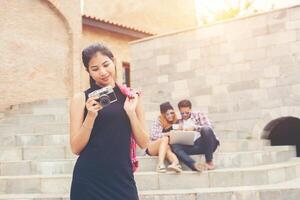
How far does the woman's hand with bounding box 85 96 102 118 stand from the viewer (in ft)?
7.78

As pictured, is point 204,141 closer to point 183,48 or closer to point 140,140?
point 140,140

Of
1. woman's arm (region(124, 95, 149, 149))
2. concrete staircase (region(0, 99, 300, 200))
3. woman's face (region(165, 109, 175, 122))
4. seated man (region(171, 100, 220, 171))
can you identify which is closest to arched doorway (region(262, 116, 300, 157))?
concrete staircase (region(0, 99, 300, 200))

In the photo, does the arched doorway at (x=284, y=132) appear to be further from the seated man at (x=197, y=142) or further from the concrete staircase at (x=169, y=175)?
the seated man at (x=197, y=142)

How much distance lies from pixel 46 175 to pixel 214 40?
21.6 feet

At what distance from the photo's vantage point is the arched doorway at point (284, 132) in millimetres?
10703

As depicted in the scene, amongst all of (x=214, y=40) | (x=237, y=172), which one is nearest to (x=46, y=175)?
(x=237, y=172)

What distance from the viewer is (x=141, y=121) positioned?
2.58 m

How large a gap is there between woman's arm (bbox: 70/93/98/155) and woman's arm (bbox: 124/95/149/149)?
21 centimetres

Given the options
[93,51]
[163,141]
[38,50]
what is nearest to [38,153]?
[163,141]

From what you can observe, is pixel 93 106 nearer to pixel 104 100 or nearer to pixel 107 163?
pixel 104 100

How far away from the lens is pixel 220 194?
18.3 feet

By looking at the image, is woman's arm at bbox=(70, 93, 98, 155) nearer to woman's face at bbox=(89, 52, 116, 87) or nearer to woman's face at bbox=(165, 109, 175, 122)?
woman's face at bbox=(89, 52, 116, 87)

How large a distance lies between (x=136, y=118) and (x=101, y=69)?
33 centimetres

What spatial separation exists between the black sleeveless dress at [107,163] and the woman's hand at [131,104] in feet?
0.09
